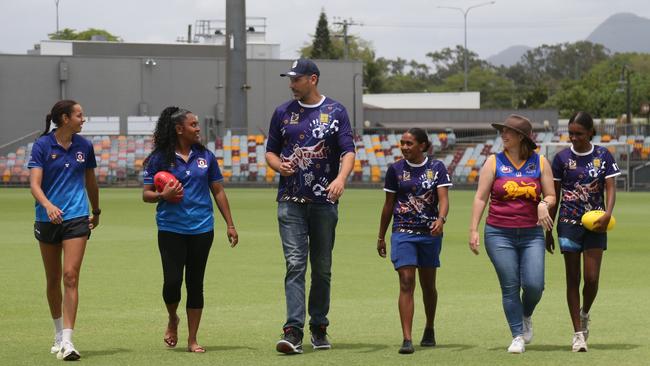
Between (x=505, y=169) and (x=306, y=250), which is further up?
(x=505, y=169)

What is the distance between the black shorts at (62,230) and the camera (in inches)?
396

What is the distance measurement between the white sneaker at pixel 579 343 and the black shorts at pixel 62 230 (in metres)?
3.90

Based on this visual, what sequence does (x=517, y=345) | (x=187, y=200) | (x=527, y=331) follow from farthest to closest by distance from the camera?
1. (x=527, y=331)
2. (x=187, y=200)
3. (x=517, y=345)

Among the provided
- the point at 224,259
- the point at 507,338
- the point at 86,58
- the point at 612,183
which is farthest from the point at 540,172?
the point at 86,58

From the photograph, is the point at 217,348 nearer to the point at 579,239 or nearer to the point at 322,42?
the point at 579,239

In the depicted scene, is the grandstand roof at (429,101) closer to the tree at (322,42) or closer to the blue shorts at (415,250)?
the tree at (322,42)

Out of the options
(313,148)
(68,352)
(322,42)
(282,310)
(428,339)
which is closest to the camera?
(68,352)

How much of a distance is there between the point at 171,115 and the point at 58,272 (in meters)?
1.53

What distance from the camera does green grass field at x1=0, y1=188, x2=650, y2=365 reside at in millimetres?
10031

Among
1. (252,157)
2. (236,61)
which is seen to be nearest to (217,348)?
(252,157)

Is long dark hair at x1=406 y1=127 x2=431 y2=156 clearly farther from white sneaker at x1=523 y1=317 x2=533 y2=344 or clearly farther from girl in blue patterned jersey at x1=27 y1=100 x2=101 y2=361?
girl in blue patterned jersey at x1=27 y1=100 x2=101 y2=361

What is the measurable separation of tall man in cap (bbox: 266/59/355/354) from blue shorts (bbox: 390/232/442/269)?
0.56m

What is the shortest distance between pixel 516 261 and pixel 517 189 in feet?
1.86

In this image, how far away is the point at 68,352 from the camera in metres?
9.62
